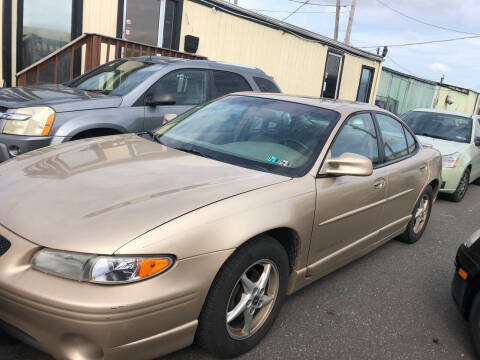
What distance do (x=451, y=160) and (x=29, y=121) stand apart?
241 inches

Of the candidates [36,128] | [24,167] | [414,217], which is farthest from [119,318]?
[414,217]

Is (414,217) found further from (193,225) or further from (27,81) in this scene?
(27,81)

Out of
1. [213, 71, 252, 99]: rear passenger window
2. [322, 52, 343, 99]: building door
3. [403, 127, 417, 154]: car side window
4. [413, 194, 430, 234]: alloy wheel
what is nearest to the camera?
[403, 127, 417, 154]: car side window

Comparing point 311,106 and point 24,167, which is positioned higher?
point 311,106

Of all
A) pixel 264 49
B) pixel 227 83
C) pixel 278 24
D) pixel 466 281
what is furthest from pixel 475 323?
pixel 278 24

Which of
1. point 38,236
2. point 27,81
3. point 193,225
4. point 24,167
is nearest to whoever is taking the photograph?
point 38,236

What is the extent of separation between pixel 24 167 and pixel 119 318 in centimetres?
141

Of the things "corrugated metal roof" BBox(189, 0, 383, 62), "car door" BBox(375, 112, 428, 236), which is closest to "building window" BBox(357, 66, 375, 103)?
"corrugated metal roof" BBox(189, 0, 383, 62)

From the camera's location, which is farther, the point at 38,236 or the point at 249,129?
the point at 249,129

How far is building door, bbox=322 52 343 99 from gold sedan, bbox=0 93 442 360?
11607mm

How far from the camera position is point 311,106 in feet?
11.9

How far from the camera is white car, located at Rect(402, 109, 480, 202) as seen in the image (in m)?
7.10

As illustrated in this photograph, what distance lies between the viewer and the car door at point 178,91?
209 inches

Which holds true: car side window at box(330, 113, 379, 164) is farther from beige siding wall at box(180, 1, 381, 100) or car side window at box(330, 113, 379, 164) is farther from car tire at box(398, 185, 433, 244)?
beige siding wall at box(180, 1, 381, 100)
